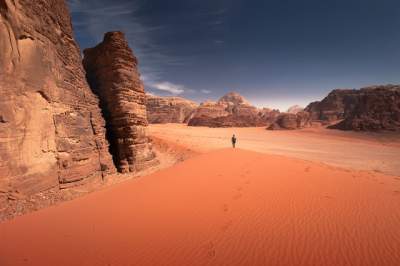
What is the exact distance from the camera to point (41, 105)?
6387 mm

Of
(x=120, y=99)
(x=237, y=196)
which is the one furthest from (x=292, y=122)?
(x=237, y=196)

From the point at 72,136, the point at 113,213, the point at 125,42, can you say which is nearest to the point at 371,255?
the point at 113,213

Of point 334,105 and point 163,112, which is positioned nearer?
point 334,105

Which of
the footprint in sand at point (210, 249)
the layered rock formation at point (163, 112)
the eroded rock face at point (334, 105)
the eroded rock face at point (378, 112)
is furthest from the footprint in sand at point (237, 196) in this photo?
the eroded rock face at point (334, 105)

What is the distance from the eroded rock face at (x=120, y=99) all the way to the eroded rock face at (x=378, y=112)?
3252 cm

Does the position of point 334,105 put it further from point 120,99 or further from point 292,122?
point 120,99

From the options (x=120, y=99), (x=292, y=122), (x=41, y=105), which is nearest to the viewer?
(x=41, y=105)

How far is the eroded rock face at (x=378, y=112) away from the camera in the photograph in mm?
26109

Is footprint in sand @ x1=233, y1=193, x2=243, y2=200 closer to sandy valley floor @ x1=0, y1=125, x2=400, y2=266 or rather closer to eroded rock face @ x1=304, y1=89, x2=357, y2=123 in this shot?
sandy valley floor @ x1=0, y1=125, x2=400, y2=266

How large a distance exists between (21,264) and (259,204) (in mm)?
4855

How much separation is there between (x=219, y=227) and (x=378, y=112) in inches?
1409

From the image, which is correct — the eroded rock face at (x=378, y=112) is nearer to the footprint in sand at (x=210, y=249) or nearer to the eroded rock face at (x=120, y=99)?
the eroded rock face at (x=120, y=99)

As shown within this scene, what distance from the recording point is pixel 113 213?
186 inches

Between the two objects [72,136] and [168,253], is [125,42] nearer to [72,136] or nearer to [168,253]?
[72,136]
